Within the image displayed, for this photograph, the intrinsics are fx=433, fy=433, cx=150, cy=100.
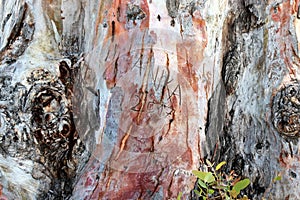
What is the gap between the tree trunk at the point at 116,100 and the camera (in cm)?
141

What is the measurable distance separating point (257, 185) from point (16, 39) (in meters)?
1.06

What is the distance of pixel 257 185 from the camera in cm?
167

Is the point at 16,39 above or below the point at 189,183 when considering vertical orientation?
above

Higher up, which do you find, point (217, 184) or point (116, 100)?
point (116, 100)

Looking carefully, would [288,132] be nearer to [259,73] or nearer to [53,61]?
[259,73]

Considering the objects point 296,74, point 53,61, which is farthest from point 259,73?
point 53,61

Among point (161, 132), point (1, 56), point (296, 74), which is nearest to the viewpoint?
point (161, 132)

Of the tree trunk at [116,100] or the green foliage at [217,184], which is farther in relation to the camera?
the tree trunk at [116,100]

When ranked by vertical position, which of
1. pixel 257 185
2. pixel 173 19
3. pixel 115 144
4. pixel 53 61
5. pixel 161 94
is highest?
pixel 173 19

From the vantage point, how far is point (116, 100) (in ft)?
4.67

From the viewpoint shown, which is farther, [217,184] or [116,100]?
[116,100]

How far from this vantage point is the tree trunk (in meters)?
1.41

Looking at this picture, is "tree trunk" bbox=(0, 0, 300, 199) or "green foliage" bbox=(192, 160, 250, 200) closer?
"green foliage" bbox=(192, 160, 250, 200)

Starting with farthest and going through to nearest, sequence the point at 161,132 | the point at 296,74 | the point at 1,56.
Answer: the point at 296,74 → the point at 1,56 → the point at 161,132
